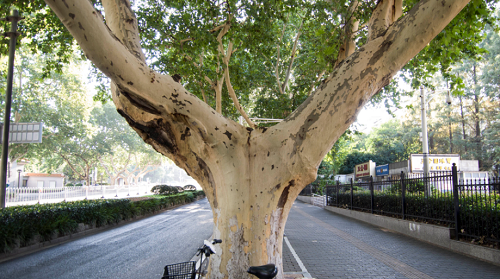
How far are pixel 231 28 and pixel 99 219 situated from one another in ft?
29.1

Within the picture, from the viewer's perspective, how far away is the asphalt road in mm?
6289

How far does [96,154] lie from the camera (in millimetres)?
41906

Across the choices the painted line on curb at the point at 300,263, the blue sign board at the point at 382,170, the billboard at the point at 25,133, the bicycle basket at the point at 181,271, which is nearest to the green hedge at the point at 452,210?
the painted line on curb at the point at 300,263

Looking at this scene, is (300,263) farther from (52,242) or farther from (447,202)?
(52,242)

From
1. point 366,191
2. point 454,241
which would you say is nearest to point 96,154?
point 366,191

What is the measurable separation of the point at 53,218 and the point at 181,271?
26.8 ft

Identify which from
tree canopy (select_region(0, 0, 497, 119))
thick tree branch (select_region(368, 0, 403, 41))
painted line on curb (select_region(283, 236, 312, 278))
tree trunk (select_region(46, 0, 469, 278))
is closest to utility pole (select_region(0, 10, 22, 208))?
tree canopy (select_region(0, 0, 497, 119))

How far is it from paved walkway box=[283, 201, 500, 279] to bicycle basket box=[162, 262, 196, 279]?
2454 millimetres

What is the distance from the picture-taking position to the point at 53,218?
968 centimetres

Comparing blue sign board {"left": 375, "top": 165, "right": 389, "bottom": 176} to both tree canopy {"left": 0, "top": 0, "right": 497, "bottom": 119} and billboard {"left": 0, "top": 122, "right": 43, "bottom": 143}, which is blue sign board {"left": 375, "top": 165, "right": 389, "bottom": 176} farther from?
billboard {"left": 0, "top": 122, "right": 43, "bottom": 143}

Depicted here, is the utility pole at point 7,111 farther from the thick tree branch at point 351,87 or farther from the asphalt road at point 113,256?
the thick tree branch at point 351,87

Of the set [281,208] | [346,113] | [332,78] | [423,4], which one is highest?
[423,4]

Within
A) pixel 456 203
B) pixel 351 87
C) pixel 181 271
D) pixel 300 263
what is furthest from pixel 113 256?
pixel 456 203

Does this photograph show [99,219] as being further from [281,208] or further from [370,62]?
[370,62]
